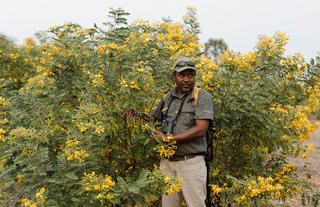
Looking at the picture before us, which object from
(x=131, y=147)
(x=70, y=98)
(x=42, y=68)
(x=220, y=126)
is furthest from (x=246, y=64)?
(x=42, y=68)

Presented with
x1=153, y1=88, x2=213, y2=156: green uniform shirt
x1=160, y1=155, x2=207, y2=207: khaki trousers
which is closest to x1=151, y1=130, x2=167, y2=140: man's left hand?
x1=153, y1=88, x2=213, y2=156: green uniform shirt

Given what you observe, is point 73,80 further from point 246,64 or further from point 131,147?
point 246,64

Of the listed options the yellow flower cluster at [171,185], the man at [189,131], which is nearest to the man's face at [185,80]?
the man at [189,131]

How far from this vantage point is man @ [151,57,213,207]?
2.49 meters

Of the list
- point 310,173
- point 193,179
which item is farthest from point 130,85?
point 310,173

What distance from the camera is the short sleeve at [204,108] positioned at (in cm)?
245

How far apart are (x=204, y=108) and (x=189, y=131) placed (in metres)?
0.24

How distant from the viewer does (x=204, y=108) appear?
97.6 inches

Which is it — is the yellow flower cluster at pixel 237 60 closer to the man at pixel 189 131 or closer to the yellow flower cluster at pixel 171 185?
the man at pixel 189 131

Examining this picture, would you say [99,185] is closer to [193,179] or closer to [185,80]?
[193,179]

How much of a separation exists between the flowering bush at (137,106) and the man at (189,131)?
208mm

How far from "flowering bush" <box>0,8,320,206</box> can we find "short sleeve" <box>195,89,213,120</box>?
1.48 feet

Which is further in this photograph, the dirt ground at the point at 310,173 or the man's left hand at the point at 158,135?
the dirt ground at the point at 310,173

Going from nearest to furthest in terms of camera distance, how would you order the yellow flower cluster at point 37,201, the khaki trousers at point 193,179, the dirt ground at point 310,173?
the yellow flower cluster at point 37,201, the khaki trousers at point 193,179, the dirt ground at point 310,173
